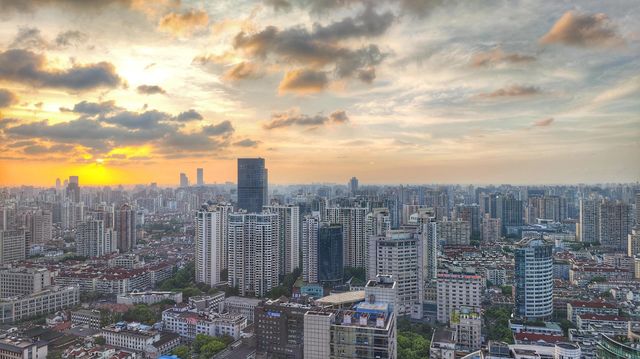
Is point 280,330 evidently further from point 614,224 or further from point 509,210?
point 509,210

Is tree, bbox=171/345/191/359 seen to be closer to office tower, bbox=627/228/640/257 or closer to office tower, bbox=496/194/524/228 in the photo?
office tower, bbox=627/228/640/257

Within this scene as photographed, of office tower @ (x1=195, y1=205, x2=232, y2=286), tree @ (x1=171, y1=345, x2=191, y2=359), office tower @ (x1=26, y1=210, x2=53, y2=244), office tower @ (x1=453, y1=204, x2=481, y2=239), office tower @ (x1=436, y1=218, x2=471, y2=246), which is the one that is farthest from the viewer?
office tower @ (x1=453, y1=204, x2=481, y2=239)

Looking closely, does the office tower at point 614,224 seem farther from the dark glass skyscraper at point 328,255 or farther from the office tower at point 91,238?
the office tower at point 91,238

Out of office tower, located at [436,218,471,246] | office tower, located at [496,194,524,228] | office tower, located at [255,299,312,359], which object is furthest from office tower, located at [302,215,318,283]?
office tower, located at [496,194,524,228]

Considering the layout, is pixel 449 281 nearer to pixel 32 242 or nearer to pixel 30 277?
pixel 30 277

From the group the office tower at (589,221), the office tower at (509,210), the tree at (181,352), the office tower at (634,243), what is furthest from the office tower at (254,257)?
the office tower at (509,210)

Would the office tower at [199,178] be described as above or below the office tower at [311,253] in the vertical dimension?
above

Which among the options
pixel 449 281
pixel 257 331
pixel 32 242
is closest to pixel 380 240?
pixel 449 281
